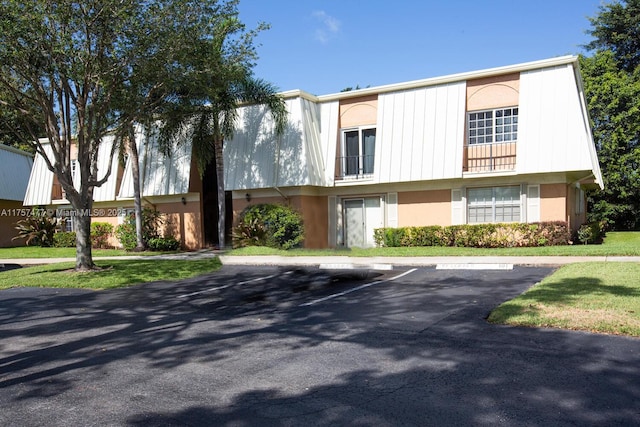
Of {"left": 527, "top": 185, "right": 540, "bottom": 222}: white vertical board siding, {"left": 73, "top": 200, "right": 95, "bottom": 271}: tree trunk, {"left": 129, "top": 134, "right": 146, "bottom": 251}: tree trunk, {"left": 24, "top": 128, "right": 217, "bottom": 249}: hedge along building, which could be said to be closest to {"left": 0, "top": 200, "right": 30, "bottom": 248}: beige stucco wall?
{"left": 24, "top": 128, "right": 217, "bottom": 249}: hedge along building

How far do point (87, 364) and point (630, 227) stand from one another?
30725 millimetres

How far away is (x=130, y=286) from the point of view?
41.9ft

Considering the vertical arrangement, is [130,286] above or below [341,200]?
below

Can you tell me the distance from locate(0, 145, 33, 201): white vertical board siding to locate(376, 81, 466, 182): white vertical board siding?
21.7 metres

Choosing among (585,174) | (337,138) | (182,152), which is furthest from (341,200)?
(585,174)

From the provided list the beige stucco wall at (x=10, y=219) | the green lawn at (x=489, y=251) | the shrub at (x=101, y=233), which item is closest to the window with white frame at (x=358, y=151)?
the green lawn at (x=489, y=251)

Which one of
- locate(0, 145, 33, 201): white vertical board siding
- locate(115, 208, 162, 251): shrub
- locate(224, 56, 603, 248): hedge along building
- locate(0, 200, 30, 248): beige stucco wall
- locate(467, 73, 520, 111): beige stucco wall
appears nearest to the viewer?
locate(224, 56, 603, 248): hedge along building

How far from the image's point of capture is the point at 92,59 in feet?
42.9

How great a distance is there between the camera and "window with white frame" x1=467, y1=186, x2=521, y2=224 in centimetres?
1812

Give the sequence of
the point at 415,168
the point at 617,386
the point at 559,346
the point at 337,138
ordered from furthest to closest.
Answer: the point at 337,138 → the point at 415,168 → the point at 559,346 → the point at 617,386

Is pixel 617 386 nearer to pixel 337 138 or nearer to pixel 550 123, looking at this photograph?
pixel 550 123

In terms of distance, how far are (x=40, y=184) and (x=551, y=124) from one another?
2516 cm

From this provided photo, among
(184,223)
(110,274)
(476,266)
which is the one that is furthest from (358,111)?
(110,274)

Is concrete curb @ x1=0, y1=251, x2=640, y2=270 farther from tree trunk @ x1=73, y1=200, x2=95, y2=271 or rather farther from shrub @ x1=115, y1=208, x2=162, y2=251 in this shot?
shrub @ x1=115, y1=208, x2=162, y2=251
